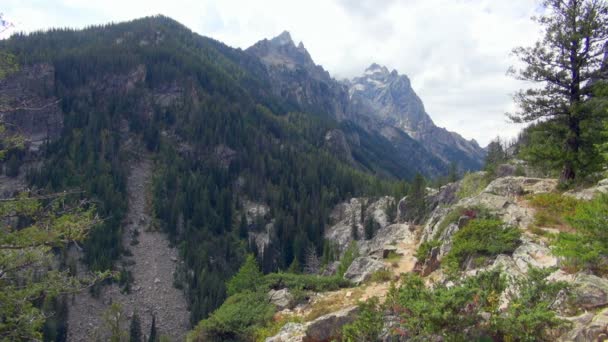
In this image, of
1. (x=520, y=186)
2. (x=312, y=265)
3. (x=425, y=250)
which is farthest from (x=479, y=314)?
(x=312, y=265)

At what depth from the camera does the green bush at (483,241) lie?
637 inches

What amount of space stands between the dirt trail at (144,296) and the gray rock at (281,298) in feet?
213

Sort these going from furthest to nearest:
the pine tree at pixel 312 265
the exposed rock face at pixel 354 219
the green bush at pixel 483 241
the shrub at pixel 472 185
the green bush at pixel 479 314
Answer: the exposed rock face at pixel 354 219, the pine tree at pixel 312 265, the shrub at pixel 472 185, the green bush at pixel 483 241, the green bush at pixel 479 314

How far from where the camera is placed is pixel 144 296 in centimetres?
8706

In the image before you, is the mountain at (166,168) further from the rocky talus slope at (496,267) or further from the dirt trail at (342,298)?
the dirt trail at (342,298)

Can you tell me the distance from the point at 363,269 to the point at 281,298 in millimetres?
7893

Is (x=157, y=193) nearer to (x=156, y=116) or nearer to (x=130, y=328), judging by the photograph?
(x=156, y=116)

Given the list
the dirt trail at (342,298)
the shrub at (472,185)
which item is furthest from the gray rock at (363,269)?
the shrub at (472,185)

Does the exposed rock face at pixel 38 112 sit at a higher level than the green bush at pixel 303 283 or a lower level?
higher

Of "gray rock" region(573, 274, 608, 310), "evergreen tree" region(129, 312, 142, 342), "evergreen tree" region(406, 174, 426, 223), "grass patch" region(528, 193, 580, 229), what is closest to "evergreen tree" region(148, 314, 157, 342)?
"evergreen tree" region(129, 312, 142, 342)

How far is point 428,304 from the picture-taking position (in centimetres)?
941

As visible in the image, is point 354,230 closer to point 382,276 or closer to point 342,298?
point 382,276

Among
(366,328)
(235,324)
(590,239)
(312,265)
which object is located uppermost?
(590,239)

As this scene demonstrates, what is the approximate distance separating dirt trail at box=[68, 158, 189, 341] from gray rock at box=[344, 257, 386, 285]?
205 ft
